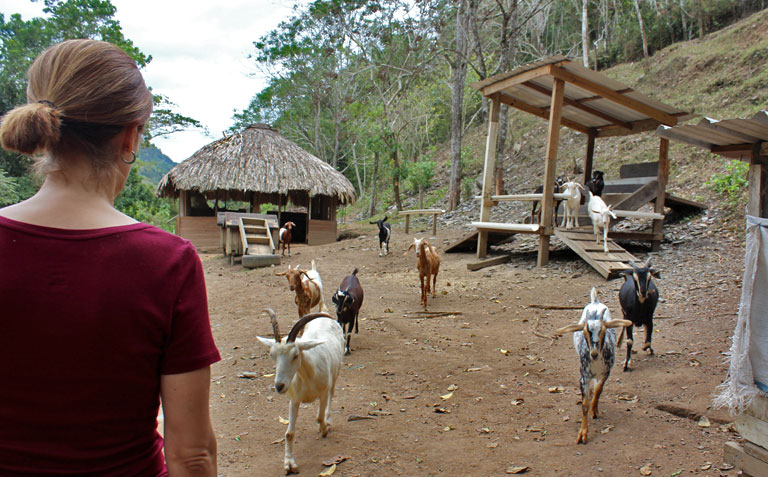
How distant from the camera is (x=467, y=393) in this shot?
506cm

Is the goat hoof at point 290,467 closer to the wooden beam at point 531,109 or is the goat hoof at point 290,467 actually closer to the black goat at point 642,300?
the black goat at point 642,300

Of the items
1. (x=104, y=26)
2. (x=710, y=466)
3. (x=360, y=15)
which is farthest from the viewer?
(x=104, y=26)

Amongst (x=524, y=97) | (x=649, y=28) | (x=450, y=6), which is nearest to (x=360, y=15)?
(x=450, y=6)

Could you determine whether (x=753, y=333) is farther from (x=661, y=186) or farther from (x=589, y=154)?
(x=589, y=154)

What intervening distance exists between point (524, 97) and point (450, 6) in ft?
39.6

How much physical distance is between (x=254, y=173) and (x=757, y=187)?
1835 cm

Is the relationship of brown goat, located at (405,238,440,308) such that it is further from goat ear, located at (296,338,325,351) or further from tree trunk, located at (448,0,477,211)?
tree trunk, located at (448,0,477,211)

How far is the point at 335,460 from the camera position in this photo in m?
3.85

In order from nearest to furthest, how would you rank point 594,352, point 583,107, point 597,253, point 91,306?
1. point 91,306
2. point 594,352
3. point 597,253
4. point 583,107

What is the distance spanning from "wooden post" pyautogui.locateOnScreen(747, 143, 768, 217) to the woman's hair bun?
19.0ft

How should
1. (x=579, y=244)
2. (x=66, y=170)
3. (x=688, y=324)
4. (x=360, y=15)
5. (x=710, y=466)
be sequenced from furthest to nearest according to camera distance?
(x=360, y=15) → (x=579, y=244) → (x=688, y=324) → (x=710, y=466) → (x=66, y=170)

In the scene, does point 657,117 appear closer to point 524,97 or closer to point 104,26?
point 524,97

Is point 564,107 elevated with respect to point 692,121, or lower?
lower

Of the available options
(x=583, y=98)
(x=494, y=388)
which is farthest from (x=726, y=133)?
(x=583, y=98)
